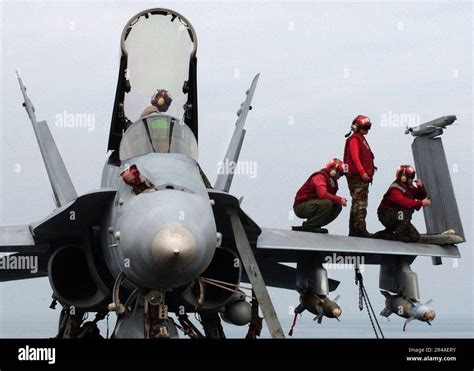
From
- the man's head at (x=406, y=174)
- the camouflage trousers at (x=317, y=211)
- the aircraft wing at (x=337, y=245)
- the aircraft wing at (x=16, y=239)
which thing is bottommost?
the aircraft wing at (x=337, y=245)

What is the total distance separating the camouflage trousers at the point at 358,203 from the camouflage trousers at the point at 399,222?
0.30 m

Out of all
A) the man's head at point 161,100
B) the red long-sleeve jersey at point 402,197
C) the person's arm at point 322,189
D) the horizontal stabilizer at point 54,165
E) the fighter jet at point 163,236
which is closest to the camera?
the fighter jet at point 163,236

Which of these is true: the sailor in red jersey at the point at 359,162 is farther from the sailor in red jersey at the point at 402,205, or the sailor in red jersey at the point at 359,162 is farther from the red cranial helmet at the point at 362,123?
the sailor in red jersey at the point at 402,205

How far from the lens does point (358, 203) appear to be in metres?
11.8

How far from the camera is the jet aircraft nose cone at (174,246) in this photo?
7297mm

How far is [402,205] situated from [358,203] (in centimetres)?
60

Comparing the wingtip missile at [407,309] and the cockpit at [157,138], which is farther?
the wingtip missile at [407,309]

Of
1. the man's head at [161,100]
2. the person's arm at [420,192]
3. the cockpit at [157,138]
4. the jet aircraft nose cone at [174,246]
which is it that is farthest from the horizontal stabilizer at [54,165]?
the jet aircraft nose cone at [174,246]

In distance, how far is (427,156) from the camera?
12.9 meters

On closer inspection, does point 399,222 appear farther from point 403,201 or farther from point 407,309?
point 407,309

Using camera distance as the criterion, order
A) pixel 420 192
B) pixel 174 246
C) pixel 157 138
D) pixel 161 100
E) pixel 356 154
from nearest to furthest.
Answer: pixel 174 246 < pixel 157 138 < pixel 161 100 < pixel 356 154 < pixel 420 192

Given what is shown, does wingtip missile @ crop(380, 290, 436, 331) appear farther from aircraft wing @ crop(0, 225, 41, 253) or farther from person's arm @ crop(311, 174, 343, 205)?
aircraft wing @ crop(0, 225, 41, 253)

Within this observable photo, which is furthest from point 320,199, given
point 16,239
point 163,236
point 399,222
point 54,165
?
point 163,236
